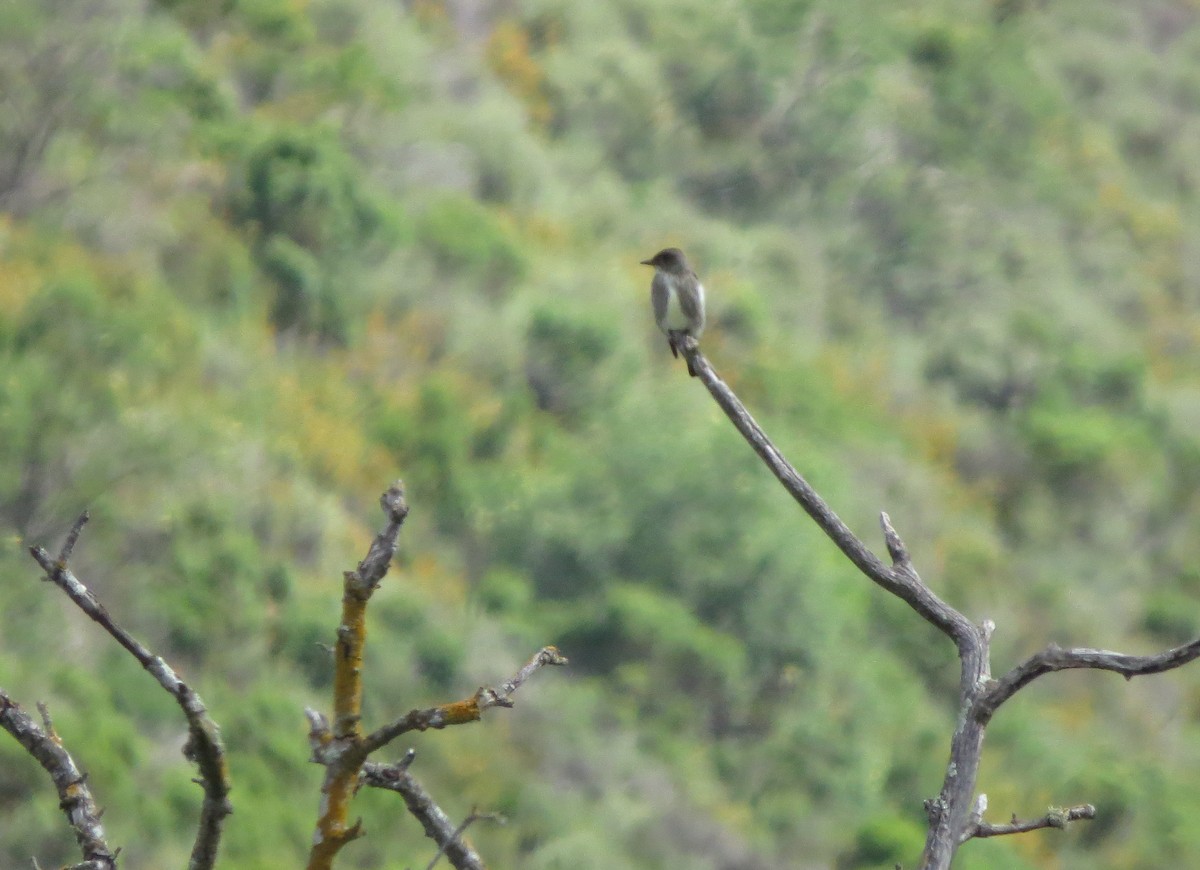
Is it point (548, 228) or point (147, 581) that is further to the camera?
point (548, 228)

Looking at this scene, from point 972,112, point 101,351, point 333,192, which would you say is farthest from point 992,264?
point 101,351

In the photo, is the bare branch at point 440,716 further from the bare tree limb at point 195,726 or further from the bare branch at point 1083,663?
the bare branch at point 1083,663

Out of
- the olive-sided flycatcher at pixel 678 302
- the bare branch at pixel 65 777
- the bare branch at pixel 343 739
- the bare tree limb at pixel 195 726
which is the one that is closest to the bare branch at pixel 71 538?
the bare tree limb at pixel 195 726

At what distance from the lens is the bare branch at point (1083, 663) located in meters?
2.59

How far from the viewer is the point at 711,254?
3231 centimetres

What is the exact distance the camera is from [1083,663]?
270 centimetres

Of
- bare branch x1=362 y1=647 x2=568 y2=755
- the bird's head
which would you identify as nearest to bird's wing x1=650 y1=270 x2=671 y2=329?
the bird's head

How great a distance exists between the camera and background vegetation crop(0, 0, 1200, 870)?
Answer: 65.9 feet

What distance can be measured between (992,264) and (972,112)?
5.51 meters

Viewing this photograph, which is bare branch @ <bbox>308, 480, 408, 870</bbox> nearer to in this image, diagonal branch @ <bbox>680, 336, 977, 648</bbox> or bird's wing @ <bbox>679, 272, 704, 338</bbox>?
diagonal branch @ <bbox>680, 336, 977, 648</bbox>

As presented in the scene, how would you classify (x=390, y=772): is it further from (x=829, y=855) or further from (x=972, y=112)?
(x=972, y=112)

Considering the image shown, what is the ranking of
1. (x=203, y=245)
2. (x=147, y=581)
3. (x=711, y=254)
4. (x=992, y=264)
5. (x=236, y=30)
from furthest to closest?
(x=992, y=264) < (x=711, y=254) < (x=236, y=30) < (x=203, y=245) < (x=147, y=581)

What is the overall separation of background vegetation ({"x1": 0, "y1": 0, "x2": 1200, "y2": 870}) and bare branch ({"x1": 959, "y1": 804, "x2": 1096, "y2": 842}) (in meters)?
13.4

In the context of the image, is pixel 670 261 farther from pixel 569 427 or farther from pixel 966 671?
pixel 569 427
